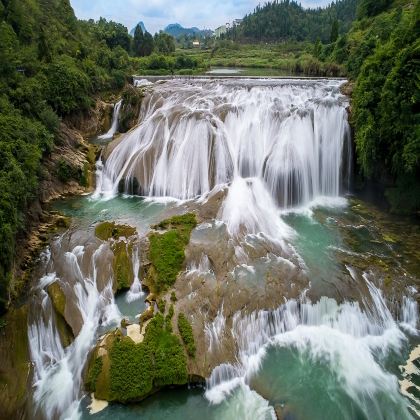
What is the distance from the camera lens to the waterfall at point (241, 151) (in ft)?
66.8

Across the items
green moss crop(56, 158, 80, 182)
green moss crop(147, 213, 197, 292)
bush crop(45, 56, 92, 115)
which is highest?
bush crop(45, 56, 92, 115)

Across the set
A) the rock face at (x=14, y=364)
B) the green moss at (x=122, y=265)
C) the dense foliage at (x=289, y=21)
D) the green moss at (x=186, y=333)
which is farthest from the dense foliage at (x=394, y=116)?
the dense foliage at (x=289, y=21)

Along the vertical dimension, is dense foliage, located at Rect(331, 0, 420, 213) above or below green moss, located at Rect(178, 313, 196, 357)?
above

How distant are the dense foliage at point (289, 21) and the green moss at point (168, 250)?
101572 millimetres

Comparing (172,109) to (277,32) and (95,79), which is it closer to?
(95,79)

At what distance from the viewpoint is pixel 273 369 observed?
10812 mm

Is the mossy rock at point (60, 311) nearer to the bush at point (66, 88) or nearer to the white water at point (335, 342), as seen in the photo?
the white water at point (335, 342)

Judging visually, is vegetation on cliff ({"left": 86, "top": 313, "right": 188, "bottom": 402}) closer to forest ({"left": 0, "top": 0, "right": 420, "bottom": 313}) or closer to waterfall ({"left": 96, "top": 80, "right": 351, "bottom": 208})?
forest ({"left": 0, "top": 0, "right": 420, "bottom": 313})

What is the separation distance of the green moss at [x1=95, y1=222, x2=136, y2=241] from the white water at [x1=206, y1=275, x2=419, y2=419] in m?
5.69

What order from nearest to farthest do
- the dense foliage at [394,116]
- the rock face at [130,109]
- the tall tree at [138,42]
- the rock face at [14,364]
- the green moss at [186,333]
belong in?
the rock face at [14,364]
the green moss at [186,333]
the dense foliage at [394,116]
the rock face at [130,109]
the tall tree at [138,42]

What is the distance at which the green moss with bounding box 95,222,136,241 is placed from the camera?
15.0 meters

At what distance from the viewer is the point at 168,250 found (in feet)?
46.1

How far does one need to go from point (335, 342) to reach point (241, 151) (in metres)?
12.4

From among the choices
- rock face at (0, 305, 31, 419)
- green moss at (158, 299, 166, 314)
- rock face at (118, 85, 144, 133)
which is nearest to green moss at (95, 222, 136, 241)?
green moss at (158, 299, 166, 314)
